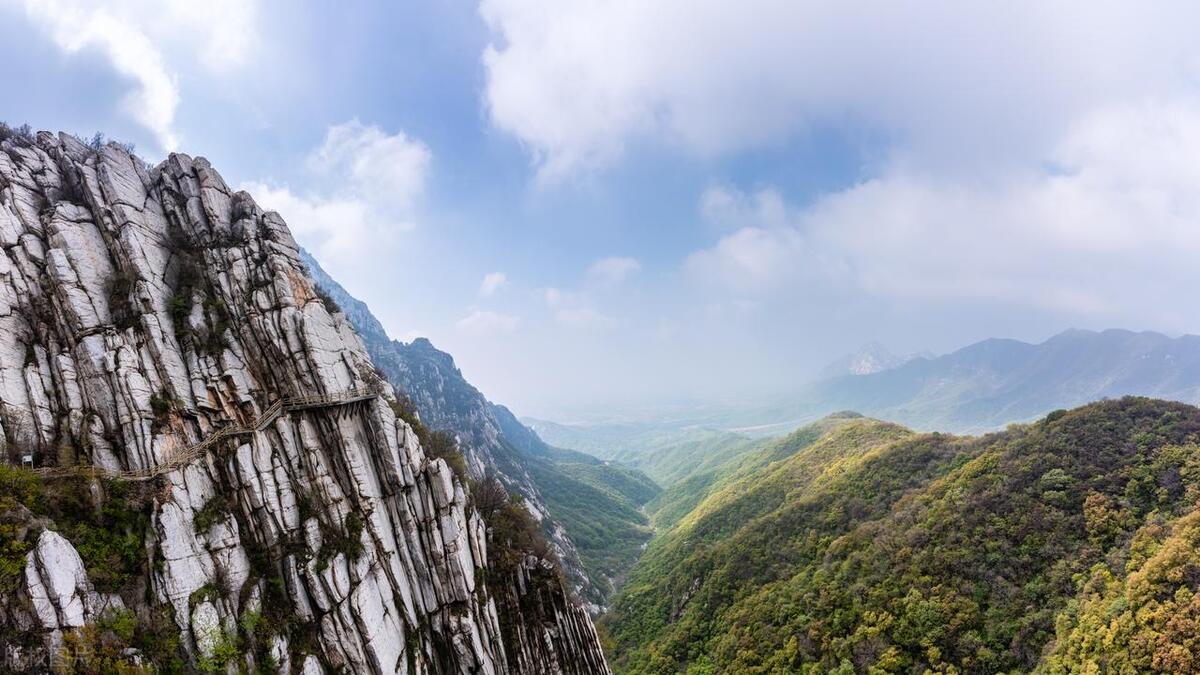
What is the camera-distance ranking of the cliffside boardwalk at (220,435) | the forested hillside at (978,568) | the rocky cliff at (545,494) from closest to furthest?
the cliffside boardwalk at (220,435), the forested hillside at (978,568), the rocky cliff at (545,494)

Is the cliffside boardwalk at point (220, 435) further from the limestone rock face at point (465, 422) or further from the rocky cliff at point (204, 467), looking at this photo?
the limestone rock face at point (465, 422)

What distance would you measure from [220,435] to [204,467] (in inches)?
76.0

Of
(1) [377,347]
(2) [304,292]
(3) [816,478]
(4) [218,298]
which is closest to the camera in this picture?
(4) [218,298]

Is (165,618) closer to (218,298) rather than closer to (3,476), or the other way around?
(3,476)

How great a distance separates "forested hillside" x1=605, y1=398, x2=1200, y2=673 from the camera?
36594mm

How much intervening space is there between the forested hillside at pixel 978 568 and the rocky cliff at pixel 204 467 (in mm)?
35849


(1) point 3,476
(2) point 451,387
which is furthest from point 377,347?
(1) point 3,476

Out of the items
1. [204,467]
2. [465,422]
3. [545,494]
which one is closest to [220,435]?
[204,467]

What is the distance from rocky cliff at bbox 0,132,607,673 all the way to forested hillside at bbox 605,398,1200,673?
118ft

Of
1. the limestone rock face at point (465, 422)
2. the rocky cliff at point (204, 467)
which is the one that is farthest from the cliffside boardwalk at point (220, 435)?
the limestone rock face at point (465, 422)

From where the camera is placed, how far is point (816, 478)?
4230 inches

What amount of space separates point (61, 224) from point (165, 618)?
25.3 meters

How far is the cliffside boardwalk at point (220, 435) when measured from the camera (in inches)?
891

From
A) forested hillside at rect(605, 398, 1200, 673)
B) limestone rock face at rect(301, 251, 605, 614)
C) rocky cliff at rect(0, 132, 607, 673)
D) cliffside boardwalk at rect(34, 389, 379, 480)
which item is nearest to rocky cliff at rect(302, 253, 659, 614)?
limestone rock face at rect(301, 251, 605, 614)
